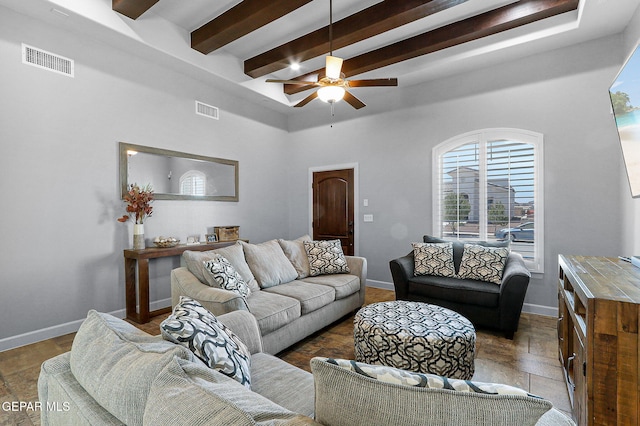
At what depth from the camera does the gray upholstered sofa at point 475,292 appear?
9.91ft

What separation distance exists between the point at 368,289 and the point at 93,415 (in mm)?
4413

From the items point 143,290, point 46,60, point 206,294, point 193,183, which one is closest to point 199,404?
point 206,294

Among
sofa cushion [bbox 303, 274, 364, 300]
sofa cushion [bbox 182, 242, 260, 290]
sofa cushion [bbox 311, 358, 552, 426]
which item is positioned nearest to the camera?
sofa cushion [bbox 311, 358, 552, 426]

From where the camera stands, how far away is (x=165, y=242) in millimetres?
3854

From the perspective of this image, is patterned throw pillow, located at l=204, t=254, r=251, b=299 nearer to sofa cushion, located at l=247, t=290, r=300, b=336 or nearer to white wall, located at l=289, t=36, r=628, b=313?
sofa cushion, located at l=247, t=290, r=300, b=336

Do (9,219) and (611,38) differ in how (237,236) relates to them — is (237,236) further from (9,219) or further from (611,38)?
(611,38)

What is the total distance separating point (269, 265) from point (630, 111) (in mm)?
3187

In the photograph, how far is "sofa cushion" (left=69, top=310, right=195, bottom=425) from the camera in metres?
0.84

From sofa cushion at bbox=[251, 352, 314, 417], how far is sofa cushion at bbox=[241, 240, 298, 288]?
1.56 metres

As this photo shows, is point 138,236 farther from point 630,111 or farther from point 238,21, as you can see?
point 630,111

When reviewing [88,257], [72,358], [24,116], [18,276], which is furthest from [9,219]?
[72,358]

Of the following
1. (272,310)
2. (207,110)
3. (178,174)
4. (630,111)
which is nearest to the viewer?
(630,111)

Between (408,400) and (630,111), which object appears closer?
(408,400)

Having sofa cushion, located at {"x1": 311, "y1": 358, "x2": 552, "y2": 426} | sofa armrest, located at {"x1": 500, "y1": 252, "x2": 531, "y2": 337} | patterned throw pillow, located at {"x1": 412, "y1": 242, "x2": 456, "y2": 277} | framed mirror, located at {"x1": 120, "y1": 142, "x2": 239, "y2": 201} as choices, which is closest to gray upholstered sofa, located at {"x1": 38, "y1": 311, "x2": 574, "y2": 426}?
sofa cushion, located at {"x1": 311, "y1": 358, "x2": 552, "y2": 426}
